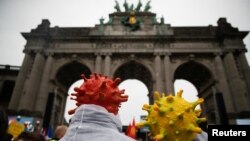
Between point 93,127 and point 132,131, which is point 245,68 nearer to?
point 132,131

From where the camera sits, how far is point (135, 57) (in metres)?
26.3

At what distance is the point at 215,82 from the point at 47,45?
21771 mm

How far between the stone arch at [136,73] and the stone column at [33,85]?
9526mm

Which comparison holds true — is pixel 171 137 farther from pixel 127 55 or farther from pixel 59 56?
pixel 59 56

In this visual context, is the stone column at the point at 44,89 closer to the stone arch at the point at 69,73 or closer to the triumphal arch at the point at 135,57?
the triumphal arch at the point at 135,57

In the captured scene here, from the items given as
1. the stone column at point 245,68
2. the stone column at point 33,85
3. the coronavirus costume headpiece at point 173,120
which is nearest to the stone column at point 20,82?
the stone column at point 33,85

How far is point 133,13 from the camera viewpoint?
28531 mm

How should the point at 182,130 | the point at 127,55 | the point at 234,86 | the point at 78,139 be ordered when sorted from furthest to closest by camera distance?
the point at 127,55 → the point at 234,86 → the point at 182,130 → the point at 78,139

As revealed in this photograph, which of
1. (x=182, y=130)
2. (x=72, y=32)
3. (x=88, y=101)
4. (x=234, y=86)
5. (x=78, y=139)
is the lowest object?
(x=78, y=139)

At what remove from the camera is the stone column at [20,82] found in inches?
917

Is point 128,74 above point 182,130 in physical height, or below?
above

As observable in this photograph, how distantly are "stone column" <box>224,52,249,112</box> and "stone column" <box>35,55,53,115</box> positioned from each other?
21.8 m

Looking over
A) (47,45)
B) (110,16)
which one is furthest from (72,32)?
(110,16)

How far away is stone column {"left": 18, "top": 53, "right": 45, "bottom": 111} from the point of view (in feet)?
75.3
